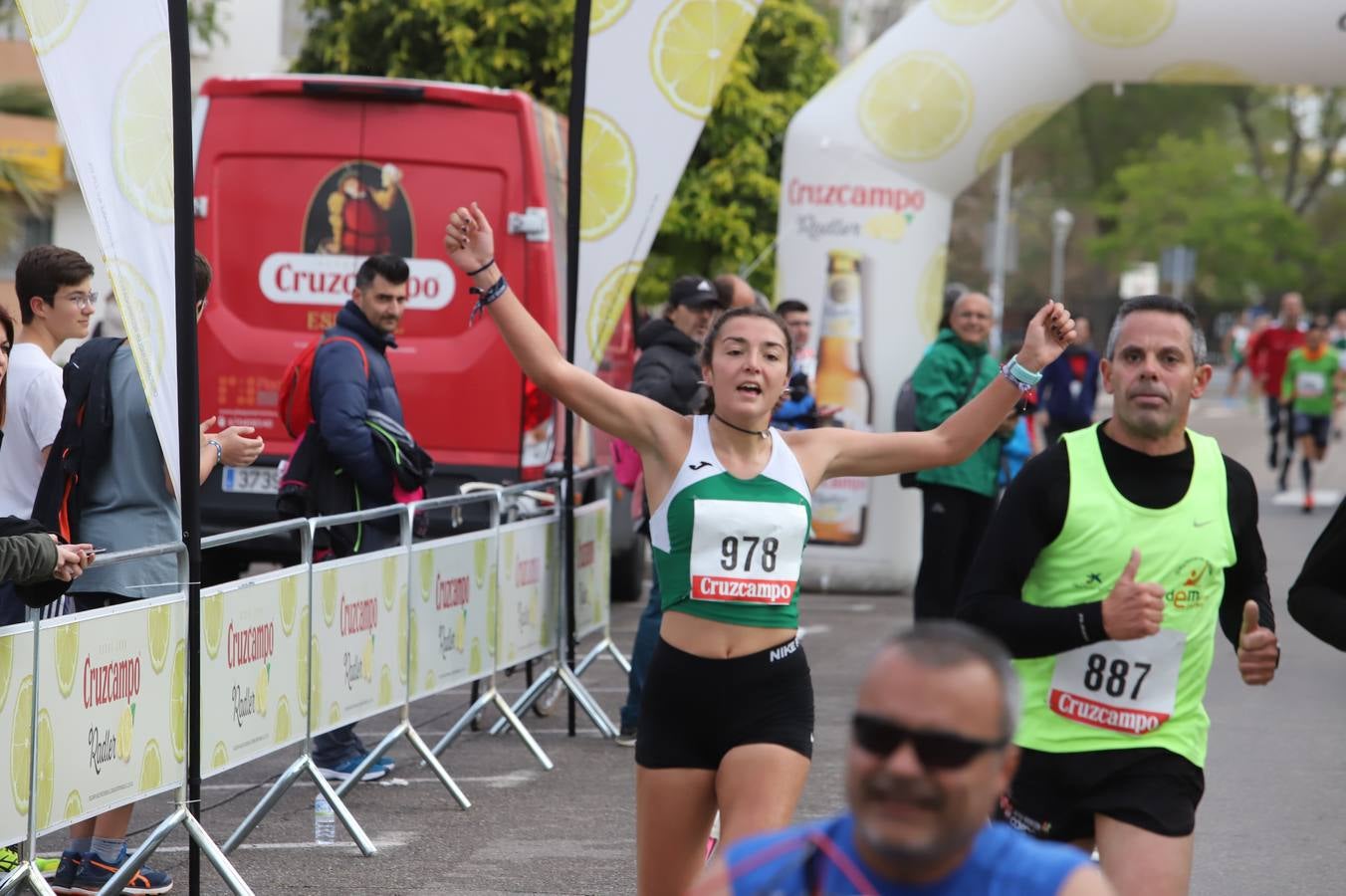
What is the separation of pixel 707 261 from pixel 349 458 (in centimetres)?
1555

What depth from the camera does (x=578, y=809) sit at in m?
7.89

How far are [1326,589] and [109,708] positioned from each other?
10.3ft

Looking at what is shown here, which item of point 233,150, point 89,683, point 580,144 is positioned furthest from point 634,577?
point 89,683

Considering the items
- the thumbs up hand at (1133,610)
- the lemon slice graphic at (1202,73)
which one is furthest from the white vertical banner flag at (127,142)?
the lemon slice graphic at (1202,73)

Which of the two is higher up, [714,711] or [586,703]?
[714,711]

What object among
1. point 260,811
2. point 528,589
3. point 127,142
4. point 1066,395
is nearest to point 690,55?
point 528,589

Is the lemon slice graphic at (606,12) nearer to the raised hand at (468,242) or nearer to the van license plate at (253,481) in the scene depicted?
the van license plate at (253,481)

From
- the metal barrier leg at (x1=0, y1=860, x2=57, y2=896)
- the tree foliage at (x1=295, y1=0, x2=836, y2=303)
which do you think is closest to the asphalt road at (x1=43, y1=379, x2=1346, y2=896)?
the metal barrier leg at (x1=0, y1=860, x2=57, y2=896)

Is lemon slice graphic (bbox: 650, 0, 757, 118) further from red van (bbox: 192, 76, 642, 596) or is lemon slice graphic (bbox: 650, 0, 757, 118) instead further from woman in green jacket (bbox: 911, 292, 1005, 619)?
woman in green jacket (bbox: 911, 292, 1005, 619)

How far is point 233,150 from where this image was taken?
10.7 meters

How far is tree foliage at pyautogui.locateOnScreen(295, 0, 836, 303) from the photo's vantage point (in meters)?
21.3

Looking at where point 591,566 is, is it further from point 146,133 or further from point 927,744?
point 927,744

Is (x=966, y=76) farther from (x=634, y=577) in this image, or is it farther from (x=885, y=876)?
(x=885, y=876)

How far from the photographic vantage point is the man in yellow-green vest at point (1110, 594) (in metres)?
4.16
